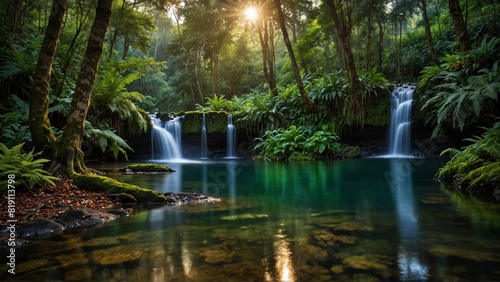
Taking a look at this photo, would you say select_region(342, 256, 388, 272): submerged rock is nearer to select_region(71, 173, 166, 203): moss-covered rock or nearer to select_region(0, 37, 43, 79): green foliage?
select_region(71, 173, 166, 203): moss-covered rock

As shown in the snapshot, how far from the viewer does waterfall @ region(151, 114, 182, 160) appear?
1722cm

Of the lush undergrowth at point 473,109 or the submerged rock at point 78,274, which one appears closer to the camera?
the submerged rock at point 78,274

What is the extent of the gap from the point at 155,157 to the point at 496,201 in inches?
626

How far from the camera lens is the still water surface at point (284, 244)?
2.27 meters

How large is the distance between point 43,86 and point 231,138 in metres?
12.5

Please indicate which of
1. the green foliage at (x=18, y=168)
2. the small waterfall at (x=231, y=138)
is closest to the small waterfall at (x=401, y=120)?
the small waterfall at (x=231, y=138)

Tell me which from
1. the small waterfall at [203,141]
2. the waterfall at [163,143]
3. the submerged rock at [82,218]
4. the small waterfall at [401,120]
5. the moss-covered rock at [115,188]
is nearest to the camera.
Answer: the submerged rock at [82,218]

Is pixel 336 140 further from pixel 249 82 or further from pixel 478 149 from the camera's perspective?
pixel 249 82

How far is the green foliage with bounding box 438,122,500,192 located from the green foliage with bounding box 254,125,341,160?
7820 millimetres

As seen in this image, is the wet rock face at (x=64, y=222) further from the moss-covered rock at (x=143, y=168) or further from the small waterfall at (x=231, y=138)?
the small waterfall at (x=231, y=138)

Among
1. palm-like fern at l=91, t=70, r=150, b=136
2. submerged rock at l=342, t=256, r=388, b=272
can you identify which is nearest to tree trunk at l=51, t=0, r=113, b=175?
submerged rock at l=342, t=256, r=388, b=272

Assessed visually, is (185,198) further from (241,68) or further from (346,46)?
(241,68)

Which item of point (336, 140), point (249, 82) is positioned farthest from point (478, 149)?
point (249, 82)
